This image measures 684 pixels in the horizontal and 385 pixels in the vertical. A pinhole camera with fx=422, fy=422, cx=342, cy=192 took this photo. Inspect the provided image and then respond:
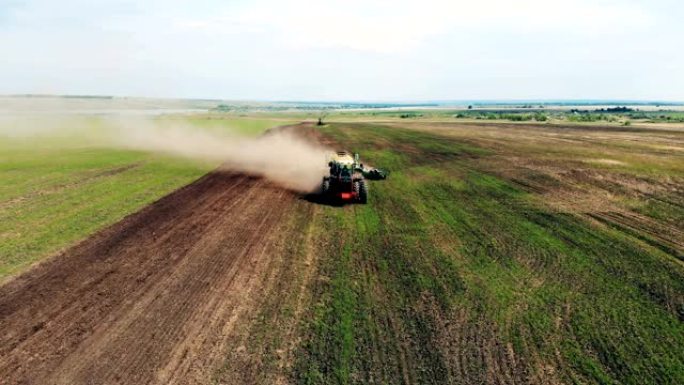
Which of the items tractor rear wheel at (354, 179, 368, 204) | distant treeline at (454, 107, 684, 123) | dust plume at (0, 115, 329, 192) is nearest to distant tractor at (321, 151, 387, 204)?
tractor rear wheel at (354, 179, 368, 204)

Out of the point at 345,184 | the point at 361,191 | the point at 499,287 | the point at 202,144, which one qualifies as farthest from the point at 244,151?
the point at 499,287

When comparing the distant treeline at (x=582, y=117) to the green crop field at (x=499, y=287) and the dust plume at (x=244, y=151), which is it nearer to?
the dust plume at (x=244, y=151)

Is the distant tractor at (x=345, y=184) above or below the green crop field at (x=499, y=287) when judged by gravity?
above

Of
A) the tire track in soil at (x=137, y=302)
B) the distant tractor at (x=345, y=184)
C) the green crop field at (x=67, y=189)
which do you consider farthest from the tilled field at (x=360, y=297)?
the green crop field at (x=67, y=189)

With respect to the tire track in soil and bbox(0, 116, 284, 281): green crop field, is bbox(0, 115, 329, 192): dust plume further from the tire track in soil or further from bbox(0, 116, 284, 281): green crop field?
the tire track in soil

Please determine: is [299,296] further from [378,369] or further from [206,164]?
[206,164]

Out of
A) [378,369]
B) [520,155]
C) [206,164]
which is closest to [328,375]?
[378,369]

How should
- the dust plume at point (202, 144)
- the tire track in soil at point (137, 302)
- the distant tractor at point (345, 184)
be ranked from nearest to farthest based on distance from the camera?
1. the tire track in soil at point (137, 302)
2. the distant tractor at point (345, 184)
3. the dust plume at point (202, 144)
